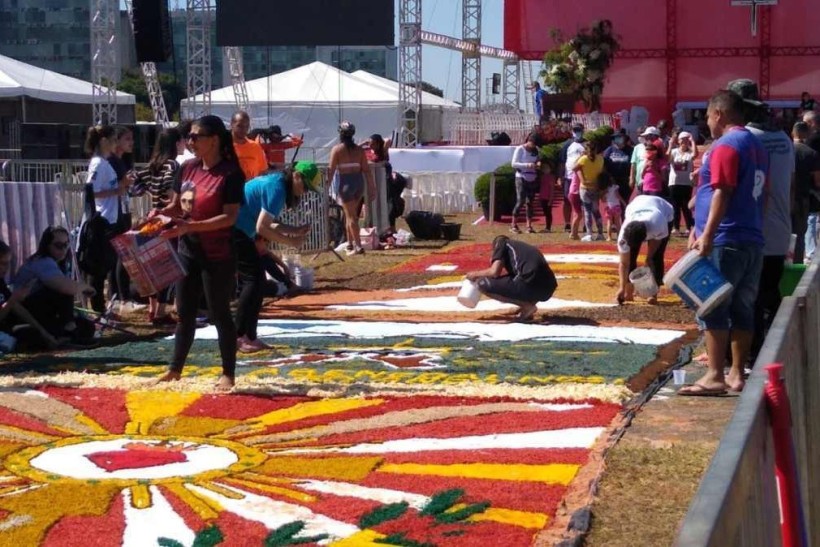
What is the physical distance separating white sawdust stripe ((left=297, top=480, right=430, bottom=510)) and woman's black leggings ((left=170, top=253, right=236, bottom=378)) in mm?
2346

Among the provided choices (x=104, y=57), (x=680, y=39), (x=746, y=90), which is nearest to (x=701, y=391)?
(x=746, y=90)

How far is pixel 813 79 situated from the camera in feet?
168

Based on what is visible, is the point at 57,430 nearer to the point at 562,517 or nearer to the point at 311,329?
A: the point at 562,517

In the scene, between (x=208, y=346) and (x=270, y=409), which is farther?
(x=208, y=346)

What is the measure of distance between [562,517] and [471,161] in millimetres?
26139

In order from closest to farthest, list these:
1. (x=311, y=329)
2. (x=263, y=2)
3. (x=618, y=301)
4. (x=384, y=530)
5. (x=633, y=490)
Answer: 1. (x=384, y=530)
2. (x=633, y=490)
3. (x=311, y=329)
4. (x=618, y=301)
5. (x=263, y=2)

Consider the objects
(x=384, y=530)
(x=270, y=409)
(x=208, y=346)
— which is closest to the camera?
(x=384, y=530)

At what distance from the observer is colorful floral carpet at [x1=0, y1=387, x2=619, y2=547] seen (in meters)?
5.81

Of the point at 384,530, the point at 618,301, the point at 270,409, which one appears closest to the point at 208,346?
the point at 270,409

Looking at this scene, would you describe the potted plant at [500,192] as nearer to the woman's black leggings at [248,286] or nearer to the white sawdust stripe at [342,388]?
the woman's black leggings at [248,286]

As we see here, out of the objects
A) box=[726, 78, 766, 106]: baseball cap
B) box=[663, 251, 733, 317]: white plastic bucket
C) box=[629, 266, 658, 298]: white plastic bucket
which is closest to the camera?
box=[663, 251, 733, 317]: white plastic bucket

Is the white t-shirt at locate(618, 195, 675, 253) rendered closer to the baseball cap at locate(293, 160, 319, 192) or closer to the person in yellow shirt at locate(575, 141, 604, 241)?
the baseball cap at locate(293, 160, 319, 192)

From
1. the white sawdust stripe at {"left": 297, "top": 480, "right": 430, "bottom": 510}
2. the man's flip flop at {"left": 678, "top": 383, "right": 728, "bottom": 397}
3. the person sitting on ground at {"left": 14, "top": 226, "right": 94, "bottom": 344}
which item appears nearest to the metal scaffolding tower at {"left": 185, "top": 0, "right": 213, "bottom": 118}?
the person sitting on ground at {"left": 14, "top": 226, "right": 94, "bottom": 344}

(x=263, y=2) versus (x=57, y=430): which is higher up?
(x=263, y=2)
